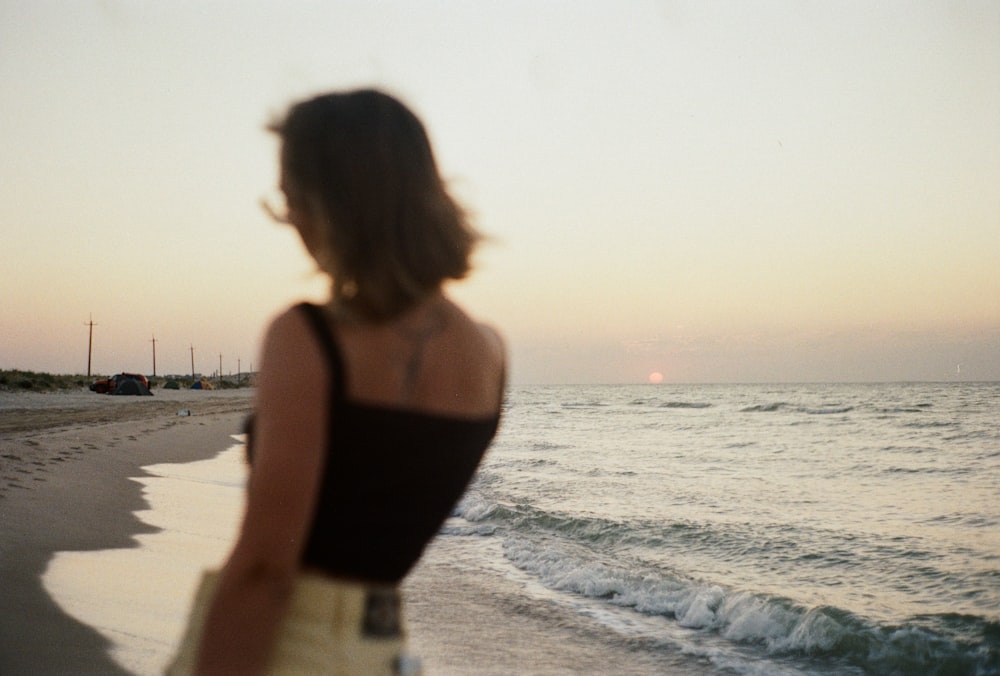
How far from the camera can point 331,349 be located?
39.7 inches

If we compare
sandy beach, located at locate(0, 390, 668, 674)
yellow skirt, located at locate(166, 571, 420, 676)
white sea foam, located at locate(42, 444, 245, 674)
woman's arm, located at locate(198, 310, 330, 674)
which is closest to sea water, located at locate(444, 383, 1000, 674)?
sandy beach, located at locate(0, 390, 668, 674)

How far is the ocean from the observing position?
19.9 feet

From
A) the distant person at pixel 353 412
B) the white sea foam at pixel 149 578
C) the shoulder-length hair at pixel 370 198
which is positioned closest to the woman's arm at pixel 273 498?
the distant person at pixel 353 412

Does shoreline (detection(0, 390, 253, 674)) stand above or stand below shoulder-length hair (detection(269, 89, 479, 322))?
below

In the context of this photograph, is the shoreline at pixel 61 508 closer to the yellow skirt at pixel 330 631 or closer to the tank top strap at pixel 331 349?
the yellow skirt at pixel 330 631

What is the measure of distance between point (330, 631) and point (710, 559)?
8.74 metres

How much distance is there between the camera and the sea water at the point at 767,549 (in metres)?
6.43

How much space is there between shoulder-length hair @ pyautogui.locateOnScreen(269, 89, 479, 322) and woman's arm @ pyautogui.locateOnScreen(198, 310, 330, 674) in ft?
0.38

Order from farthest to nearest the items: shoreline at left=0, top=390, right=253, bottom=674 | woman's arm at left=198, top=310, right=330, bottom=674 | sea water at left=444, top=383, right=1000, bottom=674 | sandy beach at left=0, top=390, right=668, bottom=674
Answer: sea water at left=444, top=383, right=1000, bottom=674, sandy beach at left=0, top=390, right=668, bottom=674, shoreline at left=0, top=390, right=253, bottom=674, woman's arm at left=198, top=310, right=330, bottom=674

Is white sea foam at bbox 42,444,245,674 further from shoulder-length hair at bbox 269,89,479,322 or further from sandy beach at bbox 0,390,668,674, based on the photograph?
shoulder-length hair at bbox 269,89,479,322

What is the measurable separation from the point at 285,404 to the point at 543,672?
4727 mm

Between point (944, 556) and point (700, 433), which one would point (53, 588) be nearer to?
point (944, 556)

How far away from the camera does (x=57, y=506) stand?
320 inches

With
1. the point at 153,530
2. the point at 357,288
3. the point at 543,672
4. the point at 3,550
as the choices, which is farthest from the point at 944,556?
the point at 357,288
